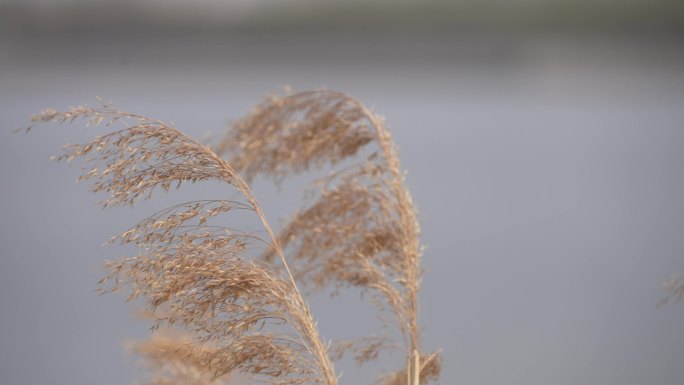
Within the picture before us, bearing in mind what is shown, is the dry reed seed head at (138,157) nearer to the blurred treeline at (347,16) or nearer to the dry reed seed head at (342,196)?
the dry reed seed head at (342,196)

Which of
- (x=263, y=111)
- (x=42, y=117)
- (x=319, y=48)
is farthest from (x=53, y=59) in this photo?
(x=42, y=117)

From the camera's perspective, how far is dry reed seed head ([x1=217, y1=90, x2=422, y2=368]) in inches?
75.2

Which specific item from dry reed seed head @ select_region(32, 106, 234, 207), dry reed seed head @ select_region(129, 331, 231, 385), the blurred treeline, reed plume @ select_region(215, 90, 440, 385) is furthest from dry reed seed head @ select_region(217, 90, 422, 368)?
the blurred treeline

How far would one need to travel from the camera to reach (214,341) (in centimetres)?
162

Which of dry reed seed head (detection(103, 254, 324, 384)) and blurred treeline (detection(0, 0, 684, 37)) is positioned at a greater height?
blurred treeline (detection(0, 0, 684, 37))

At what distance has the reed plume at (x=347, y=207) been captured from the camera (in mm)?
1906

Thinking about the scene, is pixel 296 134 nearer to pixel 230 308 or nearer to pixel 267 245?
pixel 267 245

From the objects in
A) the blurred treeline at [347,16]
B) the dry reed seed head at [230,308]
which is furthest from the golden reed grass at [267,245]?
the blurred treeline at [347,16]

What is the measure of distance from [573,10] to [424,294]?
2.31 meters

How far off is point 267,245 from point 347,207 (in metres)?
0.40

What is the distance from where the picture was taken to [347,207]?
202cm

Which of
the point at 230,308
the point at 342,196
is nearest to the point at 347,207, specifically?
the point at 342,196

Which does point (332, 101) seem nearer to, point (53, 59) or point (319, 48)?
point (319, 48)

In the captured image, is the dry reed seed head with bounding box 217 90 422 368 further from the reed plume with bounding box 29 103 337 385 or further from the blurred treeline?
the blurred treeline
